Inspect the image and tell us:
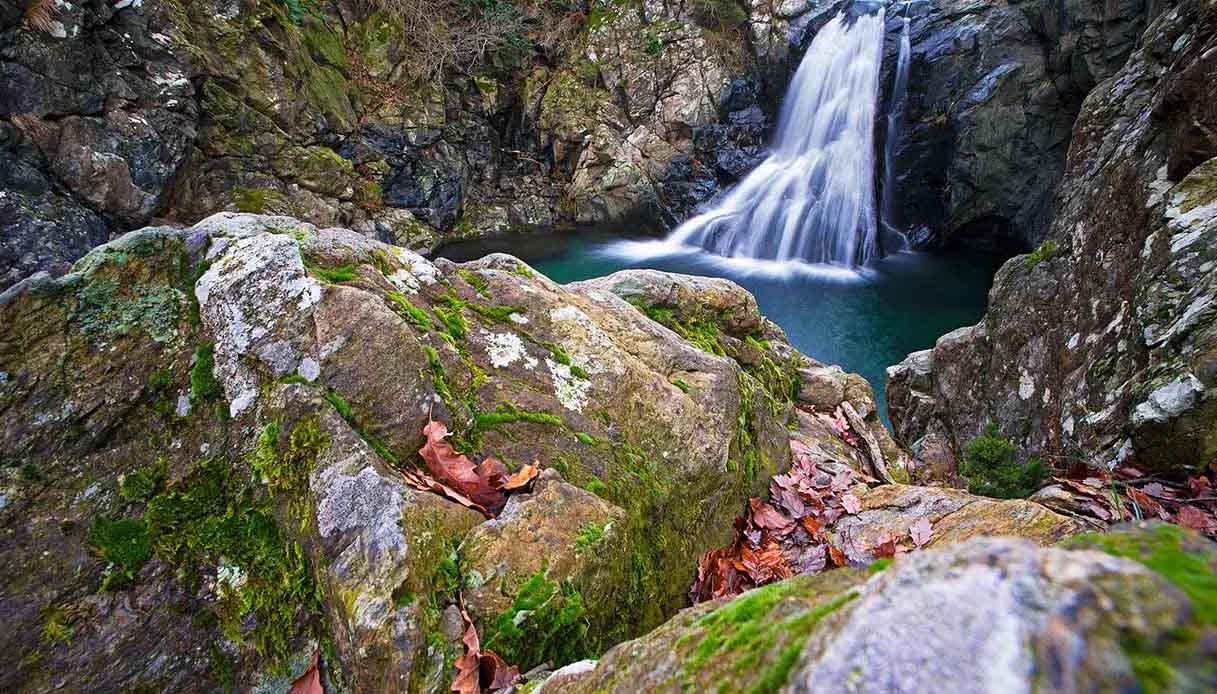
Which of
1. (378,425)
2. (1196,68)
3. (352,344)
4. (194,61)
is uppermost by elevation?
(1196,68)

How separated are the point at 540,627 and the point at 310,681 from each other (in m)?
0.79

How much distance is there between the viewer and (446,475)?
87.6 inches

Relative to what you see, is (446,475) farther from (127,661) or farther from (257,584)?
(127,661)

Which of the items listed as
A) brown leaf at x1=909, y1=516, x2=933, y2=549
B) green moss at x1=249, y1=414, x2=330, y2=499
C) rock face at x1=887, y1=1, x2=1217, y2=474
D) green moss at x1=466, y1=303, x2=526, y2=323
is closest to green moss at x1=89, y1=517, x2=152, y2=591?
green moss at x1=249, y1=414, x2=330, y2=499

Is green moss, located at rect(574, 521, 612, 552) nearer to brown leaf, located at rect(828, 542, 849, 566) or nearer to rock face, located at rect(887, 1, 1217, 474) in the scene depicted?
brown leaf, located at rect(828, 542, 849, 566)

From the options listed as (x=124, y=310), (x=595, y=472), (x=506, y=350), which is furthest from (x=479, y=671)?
(x=124, y=310)

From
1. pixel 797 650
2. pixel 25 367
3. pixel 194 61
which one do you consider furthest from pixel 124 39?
pixel 797 650

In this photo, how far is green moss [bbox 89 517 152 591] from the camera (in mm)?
1873

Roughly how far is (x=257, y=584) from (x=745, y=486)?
7.53 feet

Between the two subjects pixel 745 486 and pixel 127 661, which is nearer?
pixel 127 661

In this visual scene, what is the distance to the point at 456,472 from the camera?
7.33ft

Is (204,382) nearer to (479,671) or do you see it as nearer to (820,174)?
(479,671)

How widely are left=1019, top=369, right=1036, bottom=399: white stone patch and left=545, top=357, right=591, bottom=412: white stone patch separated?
4.85 m

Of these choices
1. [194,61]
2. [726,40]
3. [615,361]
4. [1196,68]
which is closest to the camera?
[615,361]
